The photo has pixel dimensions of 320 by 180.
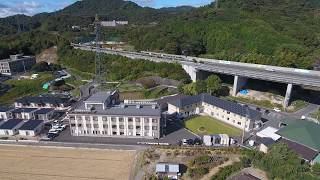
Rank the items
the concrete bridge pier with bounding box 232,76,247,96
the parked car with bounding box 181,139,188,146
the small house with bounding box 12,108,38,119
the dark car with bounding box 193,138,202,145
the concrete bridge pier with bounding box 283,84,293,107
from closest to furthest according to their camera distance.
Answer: the parked car with bounding box 181,139,188,146 → the dark car with bounding box 193,138,202,145 → the small house with bounding box 12,108,38,119 → the concrete bridge pier with bounding box 283,84,293,107 → the concrete bridge pier with bounding box 232,76,247,96

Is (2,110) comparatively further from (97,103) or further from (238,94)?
(238,94)

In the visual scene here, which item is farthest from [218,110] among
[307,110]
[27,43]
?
[27,43]

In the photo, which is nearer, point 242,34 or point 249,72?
point 249,72

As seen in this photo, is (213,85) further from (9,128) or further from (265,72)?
(9,128)

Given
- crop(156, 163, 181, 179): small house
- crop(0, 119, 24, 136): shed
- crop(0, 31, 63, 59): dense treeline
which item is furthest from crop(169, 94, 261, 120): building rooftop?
crop(0, 31, 63, 59): dense treeline

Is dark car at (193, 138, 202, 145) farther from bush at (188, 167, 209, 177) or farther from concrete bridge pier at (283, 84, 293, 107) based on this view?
concrete bridge pier at (283, 84, 293, 107)

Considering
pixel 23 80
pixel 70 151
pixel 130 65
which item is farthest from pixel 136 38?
pixel 70 151

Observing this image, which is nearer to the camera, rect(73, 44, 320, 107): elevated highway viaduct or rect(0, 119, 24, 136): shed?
rect(0, 119, 24, 136): shed

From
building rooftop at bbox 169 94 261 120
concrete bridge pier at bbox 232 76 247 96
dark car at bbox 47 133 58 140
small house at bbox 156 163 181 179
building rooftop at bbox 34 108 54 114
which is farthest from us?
concrete bridge pier at bbox 232 76 247 96
